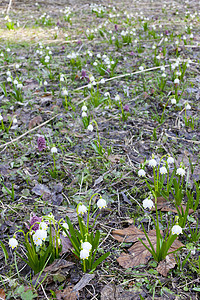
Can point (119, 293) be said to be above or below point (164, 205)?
below

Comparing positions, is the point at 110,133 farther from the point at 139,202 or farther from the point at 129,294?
the point at 129,294

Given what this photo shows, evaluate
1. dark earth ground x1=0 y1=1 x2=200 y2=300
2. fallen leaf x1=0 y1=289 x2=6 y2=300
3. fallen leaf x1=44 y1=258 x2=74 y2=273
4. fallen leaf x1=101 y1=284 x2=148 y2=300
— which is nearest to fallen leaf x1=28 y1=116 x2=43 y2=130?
dark earth ground x1=0 y1=1 x2=200 y2=300

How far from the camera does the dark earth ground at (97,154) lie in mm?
1889

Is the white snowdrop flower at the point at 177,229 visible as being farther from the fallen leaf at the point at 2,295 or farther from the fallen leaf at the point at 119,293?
the fallen leaf at the point at 2,295

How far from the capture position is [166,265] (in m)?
1.93

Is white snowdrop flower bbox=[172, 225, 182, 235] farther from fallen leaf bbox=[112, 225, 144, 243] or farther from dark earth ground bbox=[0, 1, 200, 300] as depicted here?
fallen leaf bbox=[112, 225, 144, 243]

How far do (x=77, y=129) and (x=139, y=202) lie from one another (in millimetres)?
1439

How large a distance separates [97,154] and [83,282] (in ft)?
4.99

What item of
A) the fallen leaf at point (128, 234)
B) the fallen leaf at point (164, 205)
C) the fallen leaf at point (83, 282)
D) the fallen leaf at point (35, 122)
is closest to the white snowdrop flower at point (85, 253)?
the fallen leaf at point (83, 282)

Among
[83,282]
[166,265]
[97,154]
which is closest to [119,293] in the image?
[83,282]

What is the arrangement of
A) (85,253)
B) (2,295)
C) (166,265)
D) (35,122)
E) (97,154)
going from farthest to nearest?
(35,122), (97,154), (166,265), (2,295), (85,253)

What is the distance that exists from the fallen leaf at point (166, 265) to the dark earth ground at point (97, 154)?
0.03 meters

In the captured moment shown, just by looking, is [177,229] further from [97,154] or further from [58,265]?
[97,154]

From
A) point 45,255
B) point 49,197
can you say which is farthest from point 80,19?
point 45,255
